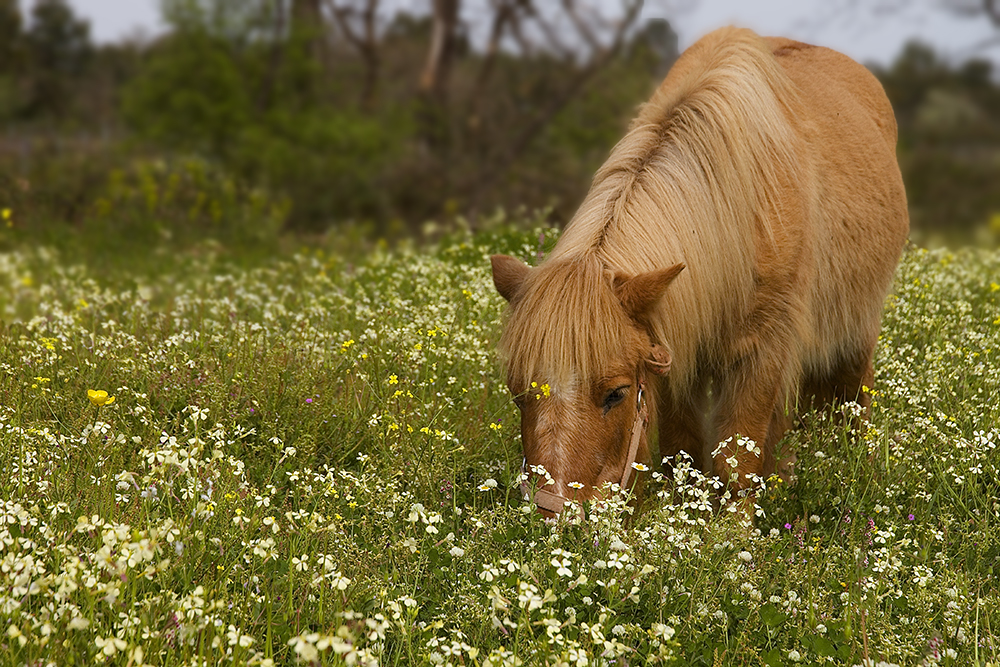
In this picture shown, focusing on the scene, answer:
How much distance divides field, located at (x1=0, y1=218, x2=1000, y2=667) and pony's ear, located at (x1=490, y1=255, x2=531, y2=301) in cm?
65

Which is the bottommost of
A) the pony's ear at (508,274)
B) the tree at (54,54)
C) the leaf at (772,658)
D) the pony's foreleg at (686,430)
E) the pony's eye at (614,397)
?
the pony's foreleg at (686,430)

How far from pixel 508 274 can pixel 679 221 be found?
763 millimetres

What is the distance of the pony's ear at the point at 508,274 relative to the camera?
3.53 m

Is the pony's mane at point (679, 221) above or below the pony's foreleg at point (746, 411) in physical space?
above

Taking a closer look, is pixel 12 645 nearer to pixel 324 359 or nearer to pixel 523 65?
pixel 324 359

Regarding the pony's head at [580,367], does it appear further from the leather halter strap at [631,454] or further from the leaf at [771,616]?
the leaf at [771,616]

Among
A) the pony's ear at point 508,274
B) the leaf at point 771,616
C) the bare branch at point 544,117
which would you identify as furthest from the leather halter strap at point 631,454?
the bare branch at point 544,117

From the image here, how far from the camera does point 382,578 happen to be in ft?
9.26

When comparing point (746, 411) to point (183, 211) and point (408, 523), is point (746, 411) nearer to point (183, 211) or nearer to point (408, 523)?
point (408, 523)

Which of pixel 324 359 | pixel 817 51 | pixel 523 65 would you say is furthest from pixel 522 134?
pixel 324 359

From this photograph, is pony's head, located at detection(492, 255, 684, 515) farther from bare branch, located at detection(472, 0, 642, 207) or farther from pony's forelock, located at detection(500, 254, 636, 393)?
bare branch, located at detection(472, 0, 642, 207)

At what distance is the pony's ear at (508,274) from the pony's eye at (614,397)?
56cm

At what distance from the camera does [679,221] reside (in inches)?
146

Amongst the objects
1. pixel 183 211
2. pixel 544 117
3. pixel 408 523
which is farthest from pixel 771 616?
pixel 544 117
